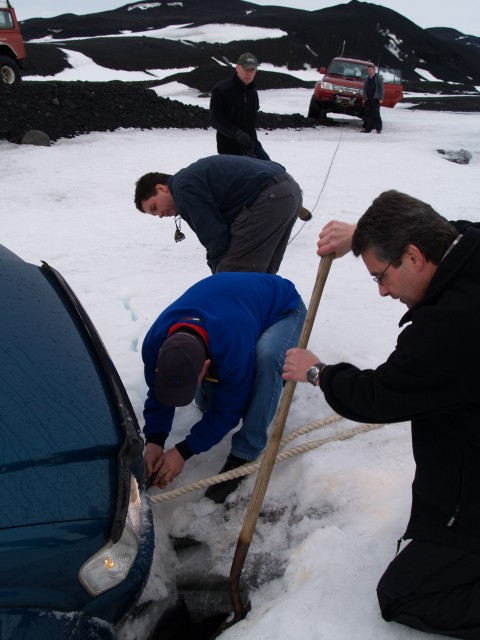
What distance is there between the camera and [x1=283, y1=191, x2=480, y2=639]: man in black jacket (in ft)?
4.98

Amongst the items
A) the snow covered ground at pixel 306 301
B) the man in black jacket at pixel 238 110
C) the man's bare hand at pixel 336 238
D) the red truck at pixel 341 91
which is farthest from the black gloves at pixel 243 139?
the red truck at pixel 341 91

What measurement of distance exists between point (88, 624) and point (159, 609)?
0.73 m

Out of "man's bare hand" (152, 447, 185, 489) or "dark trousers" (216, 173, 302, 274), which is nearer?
"man's bare hand" (152, 447, 185, 489)

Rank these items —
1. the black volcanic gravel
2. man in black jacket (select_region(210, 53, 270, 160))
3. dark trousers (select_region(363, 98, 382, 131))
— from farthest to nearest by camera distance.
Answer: dark trousers (select_region(363, 98, 382, 131)) < the black volcanic gravel < man in black jacket (select_region(210, 53, 270, 160))

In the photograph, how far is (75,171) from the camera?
8.19 m

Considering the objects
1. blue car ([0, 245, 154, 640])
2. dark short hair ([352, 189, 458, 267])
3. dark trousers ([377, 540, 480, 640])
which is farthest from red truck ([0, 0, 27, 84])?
dark trousers ([377, 540, 480, 640])

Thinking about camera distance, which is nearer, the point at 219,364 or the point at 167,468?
the point at 219,364

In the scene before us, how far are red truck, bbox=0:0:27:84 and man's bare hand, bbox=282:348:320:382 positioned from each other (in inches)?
535

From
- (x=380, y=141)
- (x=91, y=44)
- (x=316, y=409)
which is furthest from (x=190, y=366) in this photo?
(x=91, y=44)

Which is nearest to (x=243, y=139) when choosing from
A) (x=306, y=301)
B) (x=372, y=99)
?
(x=306, y=301)

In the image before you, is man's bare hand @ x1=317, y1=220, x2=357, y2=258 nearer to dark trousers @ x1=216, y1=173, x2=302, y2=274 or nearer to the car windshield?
dark trousers @ x1=216, y1=173, x2=302, y2=274

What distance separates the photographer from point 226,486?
2.72m

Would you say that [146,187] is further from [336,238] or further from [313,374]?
[313,374]

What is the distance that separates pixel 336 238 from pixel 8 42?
45.1ft
